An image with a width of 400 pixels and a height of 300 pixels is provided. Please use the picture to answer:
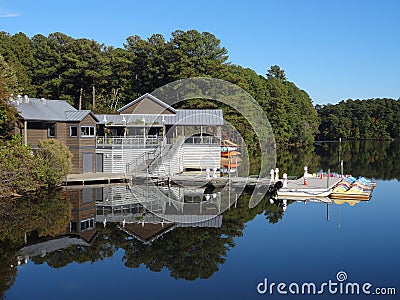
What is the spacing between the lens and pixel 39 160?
1100 inches

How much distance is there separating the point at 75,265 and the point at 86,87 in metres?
→ 44.7

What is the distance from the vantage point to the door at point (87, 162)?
3378 centimetres

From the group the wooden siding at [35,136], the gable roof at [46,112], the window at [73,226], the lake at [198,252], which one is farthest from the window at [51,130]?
the window at [73,226]

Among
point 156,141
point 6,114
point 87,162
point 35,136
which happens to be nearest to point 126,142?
point 156,141

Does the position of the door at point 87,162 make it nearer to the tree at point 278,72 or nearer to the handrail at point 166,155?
the handrail at point 166,155

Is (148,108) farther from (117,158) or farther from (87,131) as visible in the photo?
(87,131)

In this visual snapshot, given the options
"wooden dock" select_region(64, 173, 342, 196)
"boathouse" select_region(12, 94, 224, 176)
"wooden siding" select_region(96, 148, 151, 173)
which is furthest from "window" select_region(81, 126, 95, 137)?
"wooden dock" select_region(64, 173, 342, 196)

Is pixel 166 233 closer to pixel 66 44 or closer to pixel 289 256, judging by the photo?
pixel 289 256

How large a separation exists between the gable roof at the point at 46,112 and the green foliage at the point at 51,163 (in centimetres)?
281

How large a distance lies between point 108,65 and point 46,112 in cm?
2716

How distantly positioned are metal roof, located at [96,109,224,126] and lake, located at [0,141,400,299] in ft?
41.2

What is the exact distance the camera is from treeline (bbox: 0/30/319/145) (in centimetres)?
5422

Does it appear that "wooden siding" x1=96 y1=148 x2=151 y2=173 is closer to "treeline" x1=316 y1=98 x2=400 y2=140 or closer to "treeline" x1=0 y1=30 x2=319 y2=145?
"treeline" x1=0 y1=30 x2=319 y2=145

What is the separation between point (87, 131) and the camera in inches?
1334
